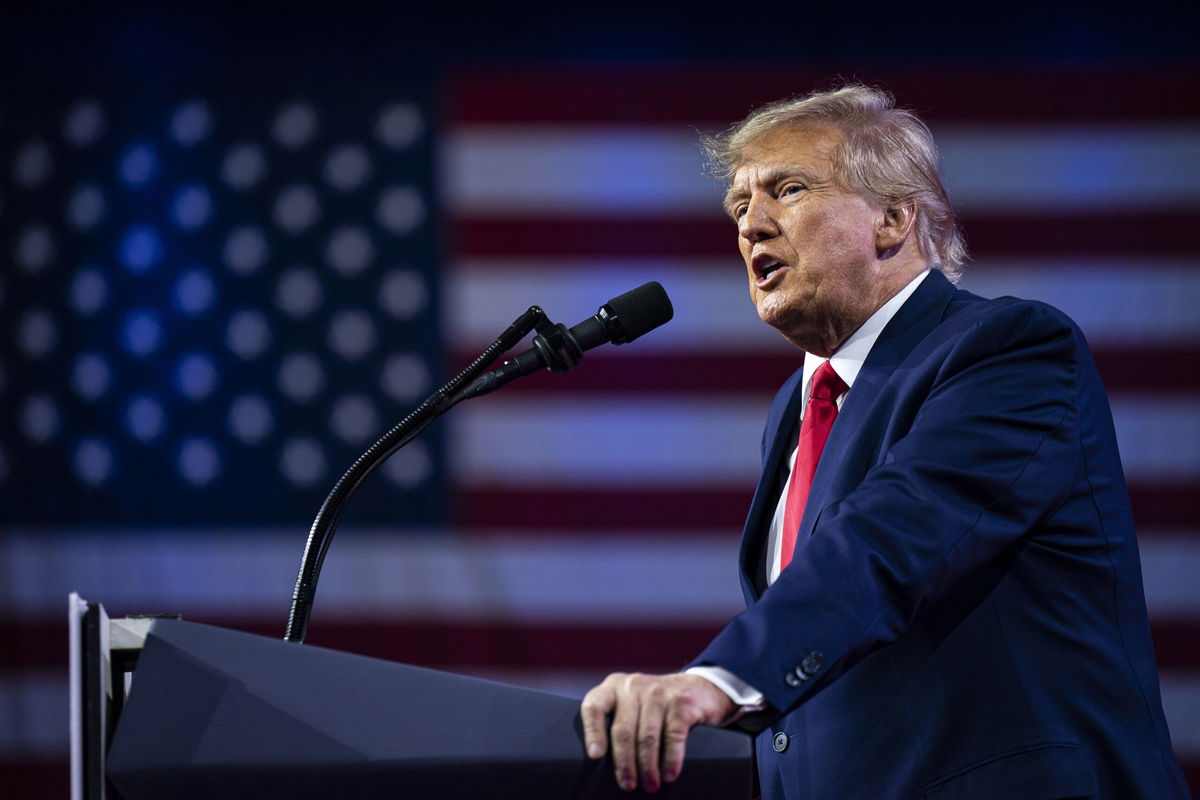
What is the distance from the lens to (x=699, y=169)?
3582 mm

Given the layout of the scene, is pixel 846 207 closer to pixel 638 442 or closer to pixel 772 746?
pixel 772 746

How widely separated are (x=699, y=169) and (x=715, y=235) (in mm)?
195

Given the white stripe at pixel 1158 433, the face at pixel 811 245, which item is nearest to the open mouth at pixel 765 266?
the face at pixel 811 245

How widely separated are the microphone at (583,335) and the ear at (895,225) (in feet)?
1.16

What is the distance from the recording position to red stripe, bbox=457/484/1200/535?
3492 millimetres

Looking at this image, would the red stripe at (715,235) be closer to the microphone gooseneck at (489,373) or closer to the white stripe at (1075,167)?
the white stripe at (1075,167)

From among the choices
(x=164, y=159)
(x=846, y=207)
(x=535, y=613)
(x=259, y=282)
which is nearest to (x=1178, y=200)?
(x=535, y=613)

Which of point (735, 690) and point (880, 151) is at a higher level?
point (880, 151)

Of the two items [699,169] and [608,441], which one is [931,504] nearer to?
[608,441]

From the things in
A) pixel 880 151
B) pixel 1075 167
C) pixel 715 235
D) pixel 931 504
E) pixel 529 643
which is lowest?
pixel 529 643

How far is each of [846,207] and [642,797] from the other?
3.02 ft

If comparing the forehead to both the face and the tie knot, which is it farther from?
the tie knot

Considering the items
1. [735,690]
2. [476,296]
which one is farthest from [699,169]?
[735,690]

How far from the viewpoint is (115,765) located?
2.61 feet
